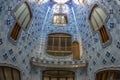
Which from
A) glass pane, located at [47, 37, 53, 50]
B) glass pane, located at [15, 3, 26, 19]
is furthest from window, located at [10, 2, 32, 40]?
glass pane, located at [47, 37, 53, 50]

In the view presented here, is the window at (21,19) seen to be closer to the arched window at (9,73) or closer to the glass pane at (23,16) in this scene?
the glass pane at (23,16)

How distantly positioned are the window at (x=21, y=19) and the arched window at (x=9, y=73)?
165cm

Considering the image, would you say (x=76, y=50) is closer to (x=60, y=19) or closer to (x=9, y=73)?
(x=60, y=19)

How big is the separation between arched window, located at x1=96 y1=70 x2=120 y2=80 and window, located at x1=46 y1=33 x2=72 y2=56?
3.28 m

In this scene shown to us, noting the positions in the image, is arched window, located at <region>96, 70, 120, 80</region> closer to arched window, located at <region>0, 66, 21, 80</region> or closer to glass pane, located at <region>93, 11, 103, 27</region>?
glass pane, located at <region>93, 11, 103, 27</region>

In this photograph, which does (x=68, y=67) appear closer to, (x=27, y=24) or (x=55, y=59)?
(x=55, y=59)

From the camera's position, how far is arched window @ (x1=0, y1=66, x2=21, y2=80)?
430 inches

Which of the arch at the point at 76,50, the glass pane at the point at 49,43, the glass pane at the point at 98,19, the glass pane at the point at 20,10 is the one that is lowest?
the arch at the point at 76,50

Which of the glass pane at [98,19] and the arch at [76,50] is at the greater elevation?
the glass pane at [98,19]

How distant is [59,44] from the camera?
48.8 ft

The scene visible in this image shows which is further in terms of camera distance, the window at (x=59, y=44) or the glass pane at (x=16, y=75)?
the window at (x=59, y=44)

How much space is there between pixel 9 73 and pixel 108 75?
Answer: 5177mm

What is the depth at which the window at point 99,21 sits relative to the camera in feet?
36.5

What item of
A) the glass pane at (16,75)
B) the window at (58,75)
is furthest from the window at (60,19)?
the glass pane at (16,75)
